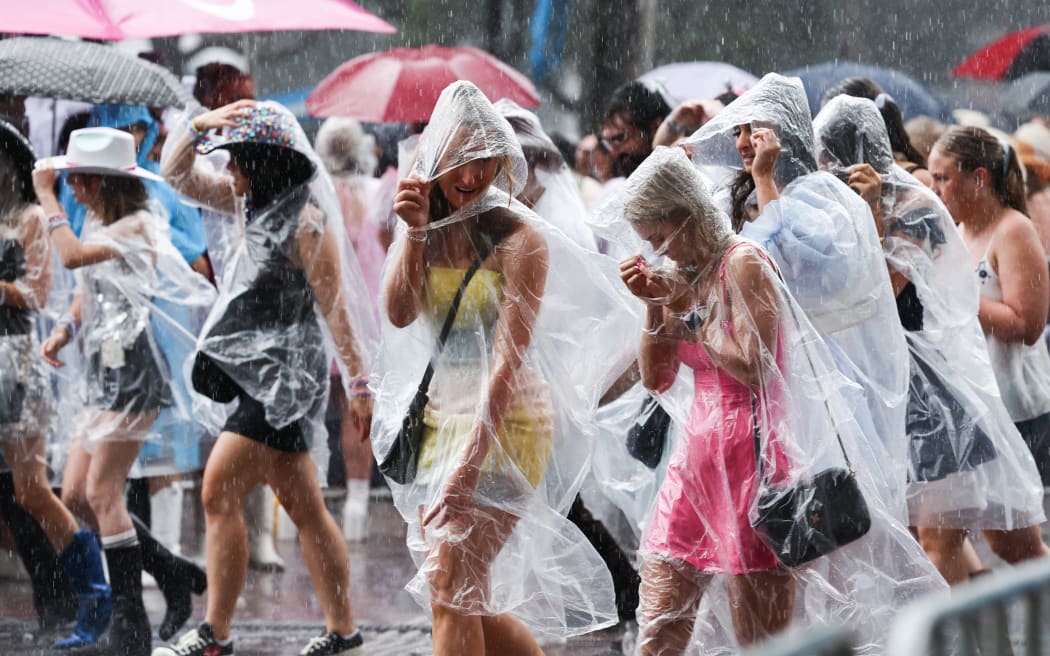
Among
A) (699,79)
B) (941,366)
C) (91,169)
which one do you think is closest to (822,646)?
(941,366)

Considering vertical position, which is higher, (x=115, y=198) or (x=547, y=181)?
(x=547, y=181)

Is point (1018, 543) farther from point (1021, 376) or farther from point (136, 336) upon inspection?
point (136, 336)

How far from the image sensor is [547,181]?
22.3 ft

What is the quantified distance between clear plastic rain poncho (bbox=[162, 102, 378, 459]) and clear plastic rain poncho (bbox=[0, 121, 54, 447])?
101 centimetres

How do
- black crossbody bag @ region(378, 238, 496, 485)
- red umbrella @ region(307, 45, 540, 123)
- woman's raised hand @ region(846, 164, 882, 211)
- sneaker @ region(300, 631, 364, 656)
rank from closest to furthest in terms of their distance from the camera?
black crossbody bag @ region(378, 238, 496, 485), woman's raised hand @ region(846, 164, 882, 211), sneaker @ region(300, 631, 364, 656), red umbrella @ region(307, 45, 540, 123)

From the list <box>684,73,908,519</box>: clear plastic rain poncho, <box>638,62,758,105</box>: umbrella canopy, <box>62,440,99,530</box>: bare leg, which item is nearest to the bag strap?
<box>684,73,908,519</box>: clear plastic rain poncho

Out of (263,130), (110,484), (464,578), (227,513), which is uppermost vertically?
(263,130)

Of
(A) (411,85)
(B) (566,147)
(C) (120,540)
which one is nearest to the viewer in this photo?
(C) (120,540)

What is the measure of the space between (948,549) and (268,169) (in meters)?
2.60

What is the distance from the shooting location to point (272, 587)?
769cm

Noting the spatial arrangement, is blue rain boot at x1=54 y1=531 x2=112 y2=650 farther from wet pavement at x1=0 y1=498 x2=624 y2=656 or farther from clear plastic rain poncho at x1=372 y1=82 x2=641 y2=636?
clear plastic rain poncho at x1=372 y1=82 x2=641 y2=636

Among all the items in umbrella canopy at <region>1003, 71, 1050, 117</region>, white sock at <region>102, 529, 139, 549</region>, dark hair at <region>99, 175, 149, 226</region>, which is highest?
dark hair at <region>99, 175, 149, 226</region>

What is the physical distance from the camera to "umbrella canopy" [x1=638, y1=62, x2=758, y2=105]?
9695 mm

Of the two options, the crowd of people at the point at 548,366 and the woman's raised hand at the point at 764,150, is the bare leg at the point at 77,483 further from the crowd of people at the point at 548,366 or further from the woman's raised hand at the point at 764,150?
the woman's raised hand at the point at 764,150
